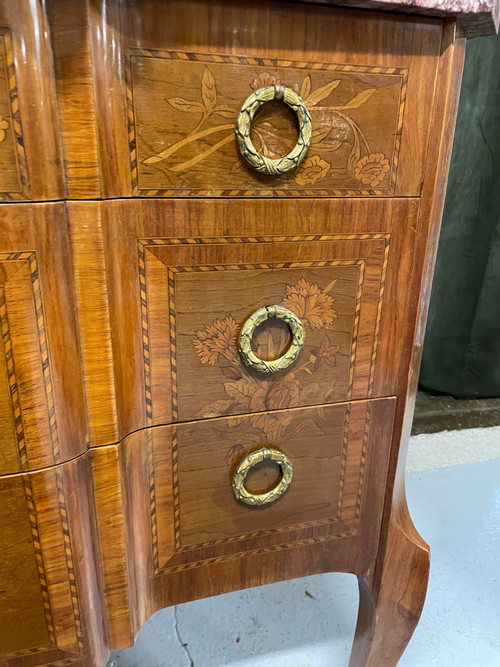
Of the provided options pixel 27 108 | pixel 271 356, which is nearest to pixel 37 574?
pixel 271 356

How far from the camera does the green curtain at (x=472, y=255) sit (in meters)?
1.43

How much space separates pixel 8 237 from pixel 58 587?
0.38m

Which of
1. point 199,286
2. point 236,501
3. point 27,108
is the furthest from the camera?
point 236,501

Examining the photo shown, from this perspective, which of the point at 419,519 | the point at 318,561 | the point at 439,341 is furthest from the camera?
the point at 439,341

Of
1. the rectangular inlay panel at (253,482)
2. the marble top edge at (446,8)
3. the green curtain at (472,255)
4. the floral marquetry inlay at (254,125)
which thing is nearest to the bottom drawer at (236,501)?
the rectangular inlay panel at (253,482)

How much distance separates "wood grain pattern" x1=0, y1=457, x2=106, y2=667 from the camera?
0.54 metres

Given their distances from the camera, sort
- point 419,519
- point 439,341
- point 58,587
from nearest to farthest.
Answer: point 58,587
point 419,519
point 439,341

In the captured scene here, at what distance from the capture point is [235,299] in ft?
1.87

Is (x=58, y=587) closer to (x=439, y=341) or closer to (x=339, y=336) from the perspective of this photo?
(x=339, y=336)

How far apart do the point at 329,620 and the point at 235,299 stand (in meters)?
0.73

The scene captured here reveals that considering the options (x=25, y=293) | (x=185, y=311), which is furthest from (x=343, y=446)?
(x=25, y=293)

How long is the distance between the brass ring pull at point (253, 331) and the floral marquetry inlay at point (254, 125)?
125 millimetres

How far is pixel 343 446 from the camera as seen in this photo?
666 mm

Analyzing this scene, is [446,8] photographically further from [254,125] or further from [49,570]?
[49,570]
